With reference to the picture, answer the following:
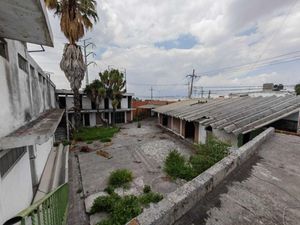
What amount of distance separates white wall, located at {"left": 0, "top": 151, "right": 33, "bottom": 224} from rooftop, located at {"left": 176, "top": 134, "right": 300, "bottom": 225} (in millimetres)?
3488

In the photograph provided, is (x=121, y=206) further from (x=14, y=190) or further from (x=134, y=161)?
(x=134, y=161)

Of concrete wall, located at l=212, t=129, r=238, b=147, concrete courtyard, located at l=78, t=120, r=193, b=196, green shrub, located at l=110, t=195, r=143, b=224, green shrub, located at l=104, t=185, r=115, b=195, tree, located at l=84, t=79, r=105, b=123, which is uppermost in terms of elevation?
tree, located at l=84, t=79, r=105, b=123

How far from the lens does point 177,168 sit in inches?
313

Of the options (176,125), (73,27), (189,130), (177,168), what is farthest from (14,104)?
(176,125)

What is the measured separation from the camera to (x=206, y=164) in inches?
195

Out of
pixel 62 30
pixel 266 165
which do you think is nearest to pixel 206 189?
pixel 266 165

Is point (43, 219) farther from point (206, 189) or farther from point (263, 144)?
point (263, 144)

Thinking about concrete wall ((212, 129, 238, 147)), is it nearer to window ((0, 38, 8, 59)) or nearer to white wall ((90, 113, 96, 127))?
window ((0, 38, 8, 59))

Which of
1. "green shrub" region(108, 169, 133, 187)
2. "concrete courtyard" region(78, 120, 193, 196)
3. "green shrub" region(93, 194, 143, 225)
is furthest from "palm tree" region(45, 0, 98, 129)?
"green shrub" region(93, 194, 143, 225)

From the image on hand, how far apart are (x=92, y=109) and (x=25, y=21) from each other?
18940 millimetres

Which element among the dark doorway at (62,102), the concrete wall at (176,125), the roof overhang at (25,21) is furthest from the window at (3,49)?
the dark doorway at (62,102)

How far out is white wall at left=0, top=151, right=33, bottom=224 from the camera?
125 inches

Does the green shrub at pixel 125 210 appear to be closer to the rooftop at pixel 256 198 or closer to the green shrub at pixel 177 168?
the green shrub at pixel 177 168

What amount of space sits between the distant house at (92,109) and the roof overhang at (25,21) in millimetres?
15562
